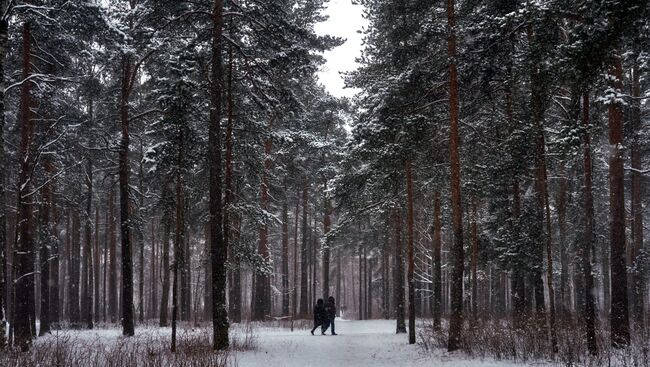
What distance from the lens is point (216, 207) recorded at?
41.5 ft

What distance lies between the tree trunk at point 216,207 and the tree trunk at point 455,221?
589 cm

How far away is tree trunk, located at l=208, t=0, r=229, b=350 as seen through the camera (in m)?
12.4

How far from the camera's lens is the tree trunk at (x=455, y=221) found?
1216 cm

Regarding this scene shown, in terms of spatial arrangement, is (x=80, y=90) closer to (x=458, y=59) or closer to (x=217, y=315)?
(x=217, y=315)

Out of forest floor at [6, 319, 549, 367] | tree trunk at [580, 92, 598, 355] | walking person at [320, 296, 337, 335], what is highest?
tree trunk at [580, 92, 598, 355]

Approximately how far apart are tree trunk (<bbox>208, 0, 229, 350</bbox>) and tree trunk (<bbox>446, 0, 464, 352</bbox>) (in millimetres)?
5894

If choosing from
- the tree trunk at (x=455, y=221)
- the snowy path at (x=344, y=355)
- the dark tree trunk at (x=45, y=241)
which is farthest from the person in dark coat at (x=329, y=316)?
the dark tree trunk at (x=45, y=241)

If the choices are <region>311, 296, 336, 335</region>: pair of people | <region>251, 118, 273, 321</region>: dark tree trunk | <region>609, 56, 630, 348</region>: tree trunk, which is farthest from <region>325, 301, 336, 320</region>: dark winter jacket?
<region>609, 56, 630, 348</region>: tree trunk

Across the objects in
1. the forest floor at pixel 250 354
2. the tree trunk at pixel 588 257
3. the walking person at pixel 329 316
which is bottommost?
the walking person at pixel 329 316

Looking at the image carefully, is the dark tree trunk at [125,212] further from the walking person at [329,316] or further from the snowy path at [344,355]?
the walking person at [329,316]

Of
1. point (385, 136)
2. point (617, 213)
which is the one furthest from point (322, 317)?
point (617, 213)

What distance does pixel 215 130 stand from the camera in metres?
12.7

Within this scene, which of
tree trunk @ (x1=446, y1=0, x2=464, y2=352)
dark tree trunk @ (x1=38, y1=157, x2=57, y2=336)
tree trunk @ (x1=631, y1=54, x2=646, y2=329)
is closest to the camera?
tree trunk @ (x1=446, y1=0, x2=464, y2=352)

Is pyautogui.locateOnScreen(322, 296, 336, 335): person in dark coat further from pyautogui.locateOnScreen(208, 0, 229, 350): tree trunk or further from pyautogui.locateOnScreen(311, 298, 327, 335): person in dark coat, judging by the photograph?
pyautogui.locateOnScreen(208, 0, 229, 350): tree trunk
